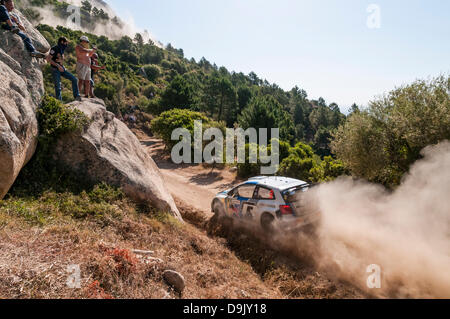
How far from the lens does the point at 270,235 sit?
23.5 ft

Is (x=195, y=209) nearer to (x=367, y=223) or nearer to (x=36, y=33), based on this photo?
(x=367, y=223)

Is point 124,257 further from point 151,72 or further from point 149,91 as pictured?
point 151,72

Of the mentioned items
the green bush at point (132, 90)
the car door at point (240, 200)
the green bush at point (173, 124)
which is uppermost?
the green bush at point (132, 90)

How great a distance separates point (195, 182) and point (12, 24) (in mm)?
12526

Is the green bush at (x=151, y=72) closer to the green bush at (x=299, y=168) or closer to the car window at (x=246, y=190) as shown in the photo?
the green bush at (x=299, y=168)

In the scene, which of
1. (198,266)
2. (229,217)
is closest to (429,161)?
(229,217)

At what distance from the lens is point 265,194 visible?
7.30 m

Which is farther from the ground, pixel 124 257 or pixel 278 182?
pixel 278 182

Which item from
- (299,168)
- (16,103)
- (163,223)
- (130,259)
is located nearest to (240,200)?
(163,223)

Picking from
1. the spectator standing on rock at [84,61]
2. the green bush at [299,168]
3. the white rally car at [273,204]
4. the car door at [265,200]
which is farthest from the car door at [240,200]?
the green bush at [299,168]

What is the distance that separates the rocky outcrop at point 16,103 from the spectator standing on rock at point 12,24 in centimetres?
14

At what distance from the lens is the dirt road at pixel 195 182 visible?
1221cm

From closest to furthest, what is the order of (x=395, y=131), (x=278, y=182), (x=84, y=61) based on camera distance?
(x=278, y=182), (x=84, y=61), (x=395, y=131)

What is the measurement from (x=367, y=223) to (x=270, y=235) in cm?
313
